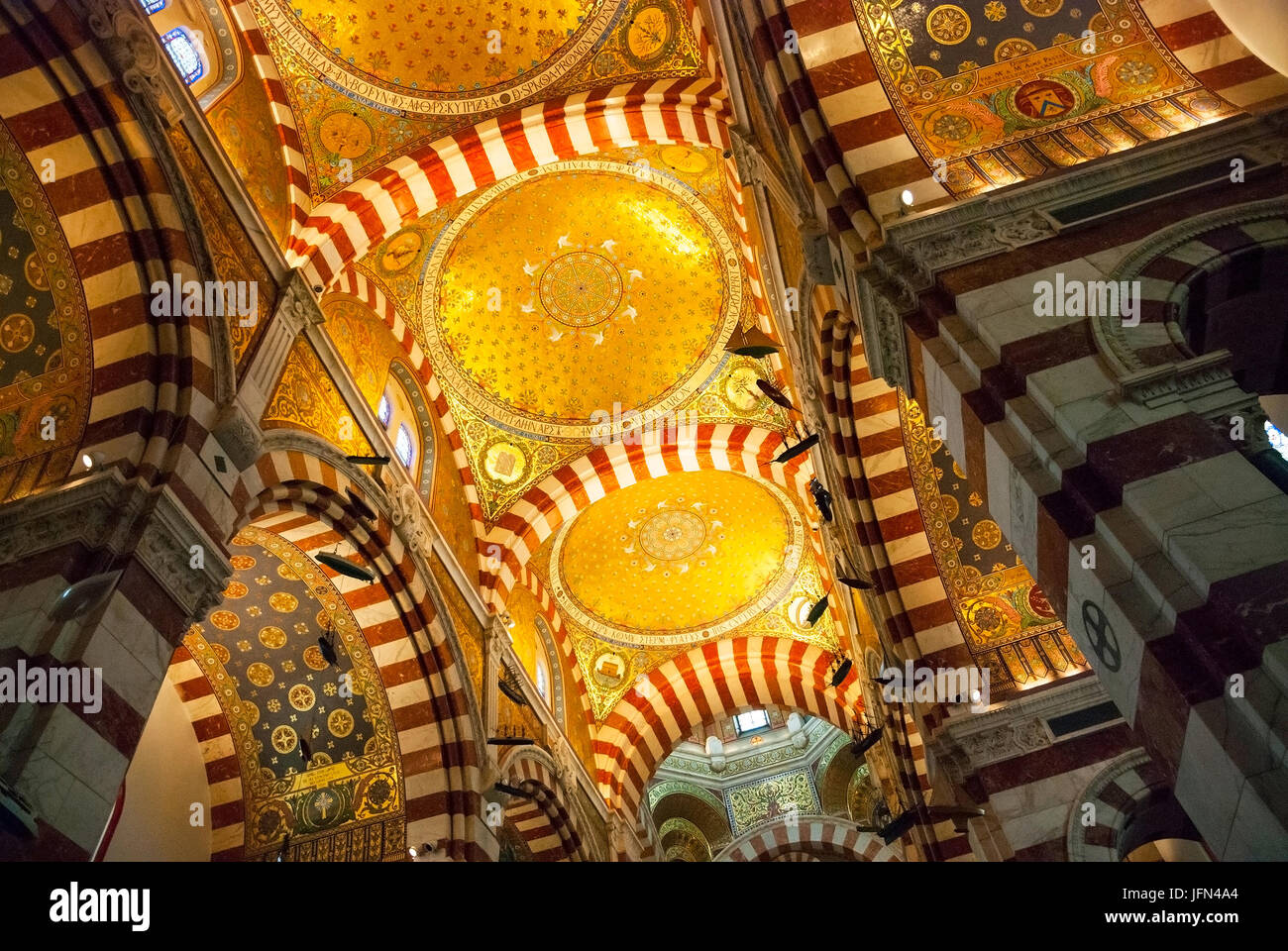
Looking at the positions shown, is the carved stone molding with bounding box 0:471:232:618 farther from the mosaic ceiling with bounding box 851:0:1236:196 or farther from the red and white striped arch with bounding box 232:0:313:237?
the mosaic ceiling with bounding box 851:0:1236:196

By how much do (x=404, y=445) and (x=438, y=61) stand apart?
4.03 metres

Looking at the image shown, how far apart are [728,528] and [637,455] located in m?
2.24

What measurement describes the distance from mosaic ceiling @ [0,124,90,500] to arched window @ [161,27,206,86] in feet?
7.05

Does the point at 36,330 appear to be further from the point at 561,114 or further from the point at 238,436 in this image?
the point at 561,114

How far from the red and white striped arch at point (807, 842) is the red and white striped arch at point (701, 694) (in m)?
6.46

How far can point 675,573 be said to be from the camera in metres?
14.3

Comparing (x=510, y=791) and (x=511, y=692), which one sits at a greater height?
(x=511, y=692)

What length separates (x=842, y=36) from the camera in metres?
6.61

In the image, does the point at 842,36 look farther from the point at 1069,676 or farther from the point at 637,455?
the point at 637,455

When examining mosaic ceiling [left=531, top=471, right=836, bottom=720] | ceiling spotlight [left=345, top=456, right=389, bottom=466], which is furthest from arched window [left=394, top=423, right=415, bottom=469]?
mosaic ceiling [left=531, top=471, right=836, bottom=720]

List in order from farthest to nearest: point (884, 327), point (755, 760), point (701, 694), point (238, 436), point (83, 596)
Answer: point (755, 760)
point (701, 694)
point (238, 436)
point (884, 327)
point (83, 596)

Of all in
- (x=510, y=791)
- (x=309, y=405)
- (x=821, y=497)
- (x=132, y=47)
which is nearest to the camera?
(x=132, y=47)

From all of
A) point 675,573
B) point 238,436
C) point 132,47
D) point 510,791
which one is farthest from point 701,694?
point 132,47
